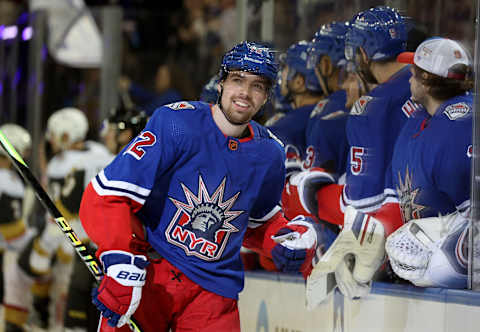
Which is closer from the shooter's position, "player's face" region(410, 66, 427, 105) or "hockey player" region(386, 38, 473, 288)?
"hockey player" region(386, 38, 473, 288)

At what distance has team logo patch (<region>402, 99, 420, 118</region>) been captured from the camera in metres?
3.25

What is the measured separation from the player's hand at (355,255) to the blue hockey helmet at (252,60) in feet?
2.28

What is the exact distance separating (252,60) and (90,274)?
2.64 m

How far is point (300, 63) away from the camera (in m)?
3.99

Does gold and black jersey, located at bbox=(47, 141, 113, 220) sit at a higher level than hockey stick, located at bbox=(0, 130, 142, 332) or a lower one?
lower

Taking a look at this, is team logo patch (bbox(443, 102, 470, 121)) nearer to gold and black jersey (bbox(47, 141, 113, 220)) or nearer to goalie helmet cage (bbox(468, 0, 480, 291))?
goalie helmet cage (bbox(468, 0, 480, 291))

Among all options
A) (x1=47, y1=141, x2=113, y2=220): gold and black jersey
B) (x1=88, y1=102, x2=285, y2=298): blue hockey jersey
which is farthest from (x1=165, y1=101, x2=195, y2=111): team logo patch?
(x1=47, y1=141, x2=113, y2=220): gold and black jersey

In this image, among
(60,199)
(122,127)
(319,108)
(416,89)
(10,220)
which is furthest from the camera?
(10,220)

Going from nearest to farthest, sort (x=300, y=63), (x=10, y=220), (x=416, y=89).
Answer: (x=416, y=89) → (x=300, y=63) → (x=10, y=220)

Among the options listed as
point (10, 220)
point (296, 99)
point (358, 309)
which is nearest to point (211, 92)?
point (296, 99)

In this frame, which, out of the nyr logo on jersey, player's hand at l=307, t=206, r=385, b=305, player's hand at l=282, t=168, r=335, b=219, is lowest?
player's hand at l=307, t=206, r=385, b=305

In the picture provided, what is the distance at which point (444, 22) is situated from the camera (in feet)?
10.6

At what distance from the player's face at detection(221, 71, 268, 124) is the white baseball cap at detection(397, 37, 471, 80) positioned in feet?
1.89

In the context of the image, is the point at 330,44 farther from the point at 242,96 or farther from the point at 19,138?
the point at 19,138
